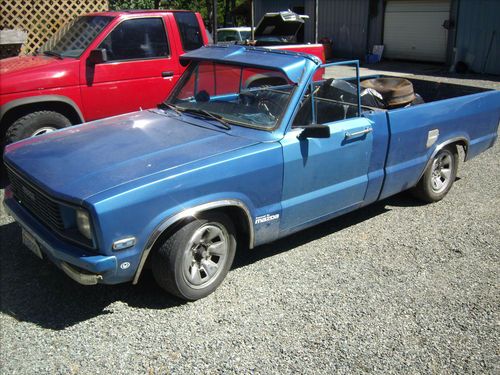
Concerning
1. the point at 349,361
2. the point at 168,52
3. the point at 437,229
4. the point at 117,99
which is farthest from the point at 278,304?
the point at 168,52

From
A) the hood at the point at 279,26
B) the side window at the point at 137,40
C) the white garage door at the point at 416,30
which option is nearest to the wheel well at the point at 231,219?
the side window at the point at 137,40

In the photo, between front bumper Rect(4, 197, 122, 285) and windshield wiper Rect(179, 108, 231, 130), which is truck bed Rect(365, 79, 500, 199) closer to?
windshield wiper Rect(179, 108, 231, 130)

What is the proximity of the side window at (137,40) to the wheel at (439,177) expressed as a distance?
3.86 m

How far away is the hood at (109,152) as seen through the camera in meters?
3.24

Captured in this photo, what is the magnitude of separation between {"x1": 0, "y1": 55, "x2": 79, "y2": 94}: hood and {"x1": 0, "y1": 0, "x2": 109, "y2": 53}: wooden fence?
12.0 ft

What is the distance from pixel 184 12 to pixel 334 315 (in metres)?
5.33

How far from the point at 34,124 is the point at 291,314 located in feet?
13.5

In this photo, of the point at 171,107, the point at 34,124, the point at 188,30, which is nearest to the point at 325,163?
the point at 171,107

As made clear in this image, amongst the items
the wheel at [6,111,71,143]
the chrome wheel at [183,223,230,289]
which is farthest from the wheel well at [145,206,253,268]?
the wheel at [6,111,71,143]

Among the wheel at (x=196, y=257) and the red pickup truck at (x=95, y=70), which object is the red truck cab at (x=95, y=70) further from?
the wheel at (x=196, y=257)

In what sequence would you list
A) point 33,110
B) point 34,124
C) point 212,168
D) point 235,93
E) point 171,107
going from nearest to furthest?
point 212,168 < point 235,93 < point 171,107 < point 34,124 < point 33,110

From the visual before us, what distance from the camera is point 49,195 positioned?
3.22 m

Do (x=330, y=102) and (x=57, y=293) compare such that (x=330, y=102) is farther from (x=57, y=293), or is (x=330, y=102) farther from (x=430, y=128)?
(x=57, y=293)

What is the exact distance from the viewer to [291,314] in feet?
11.4
